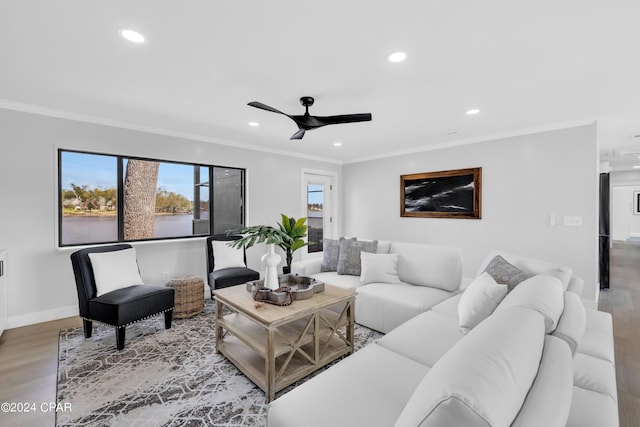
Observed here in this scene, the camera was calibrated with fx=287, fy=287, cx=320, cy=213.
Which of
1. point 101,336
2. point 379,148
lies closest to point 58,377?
point 101,336

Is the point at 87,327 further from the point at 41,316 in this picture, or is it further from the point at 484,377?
the point at 484,377

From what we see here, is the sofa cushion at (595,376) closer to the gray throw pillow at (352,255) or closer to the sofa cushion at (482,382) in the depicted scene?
the sofa cushion at (482,382)

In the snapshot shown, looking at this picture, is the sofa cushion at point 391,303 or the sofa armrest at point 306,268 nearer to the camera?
the sofa cushion at point 391,303

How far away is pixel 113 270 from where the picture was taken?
2.95m

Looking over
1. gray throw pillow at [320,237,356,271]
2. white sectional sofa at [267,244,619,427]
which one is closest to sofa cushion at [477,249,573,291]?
white sectional sofa at [267,244,619,427]

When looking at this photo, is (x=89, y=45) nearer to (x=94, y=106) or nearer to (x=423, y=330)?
(x=94, y=106)

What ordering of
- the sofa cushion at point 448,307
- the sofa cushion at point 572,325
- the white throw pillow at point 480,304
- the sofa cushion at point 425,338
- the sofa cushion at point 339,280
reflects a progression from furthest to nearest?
1. the sofa cushion at point 339,280
2. the sofa cushion at point 448,307
3. the white throw pillow at point 480,304
4. the sofa cushion at point 425,338
5. the sofa cushion at point 572,325

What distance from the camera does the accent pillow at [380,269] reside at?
330cm

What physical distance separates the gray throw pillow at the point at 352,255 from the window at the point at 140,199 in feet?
6.46

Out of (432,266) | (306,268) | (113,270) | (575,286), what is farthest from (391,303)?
(113,270)

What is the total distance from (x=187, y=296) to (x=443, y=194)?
408 cm

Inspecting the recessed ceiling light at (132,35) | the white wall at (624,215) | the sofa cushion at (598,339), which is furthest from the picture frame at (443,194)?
the white wall at (624,215)

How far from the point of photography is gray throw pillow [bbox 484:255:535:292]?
2230 millimetres

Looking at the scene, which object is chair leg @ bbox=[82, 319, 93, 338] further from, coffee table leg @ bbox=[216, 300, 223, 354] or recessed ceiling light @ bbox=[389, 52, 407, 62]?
recessed ceiling light @ bbox=[389, 52, 407, 62]
